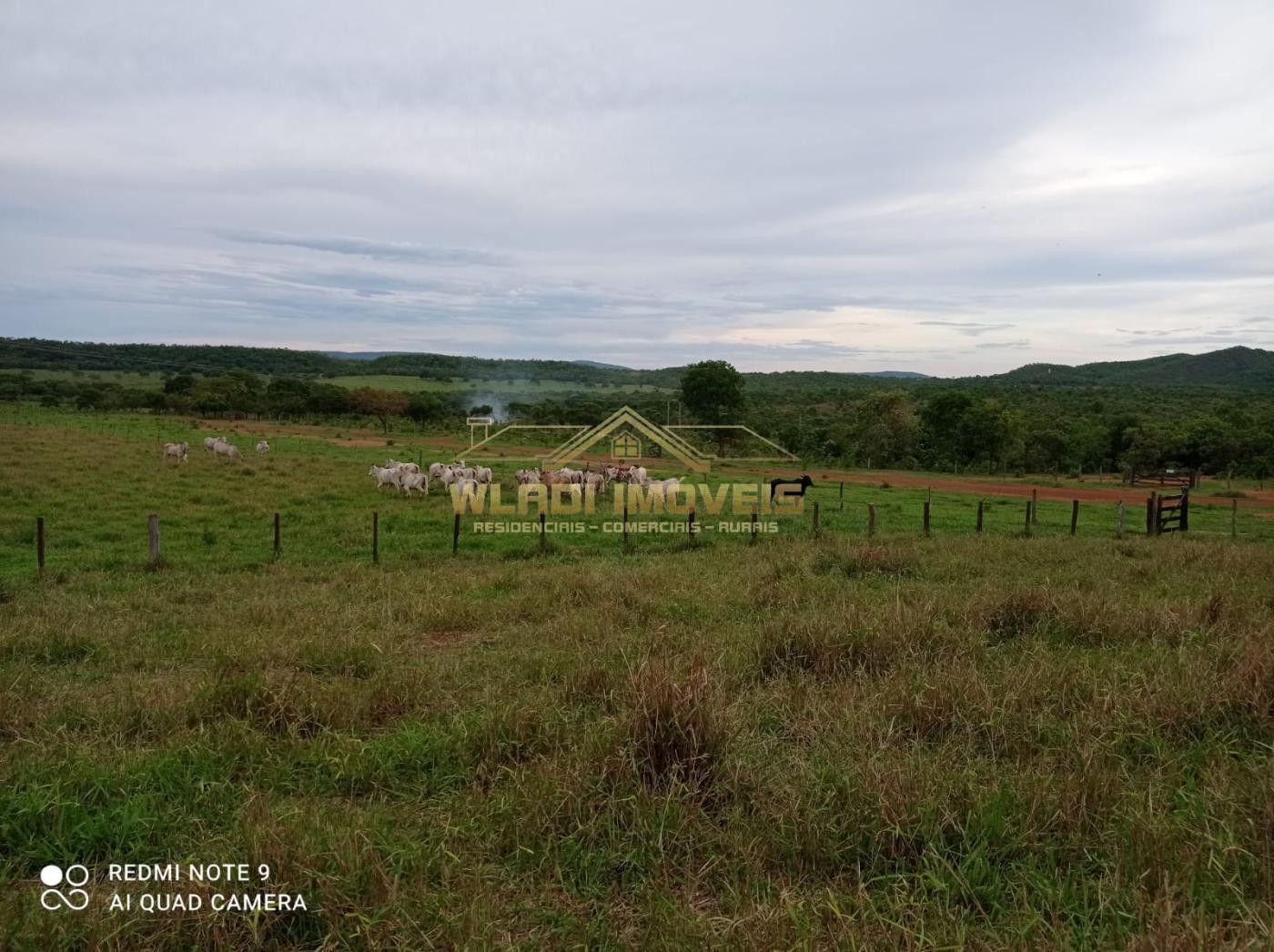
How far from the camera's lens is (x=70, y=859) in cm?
351

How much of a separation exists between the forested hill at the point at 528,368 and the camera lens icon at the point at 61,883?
307 ft

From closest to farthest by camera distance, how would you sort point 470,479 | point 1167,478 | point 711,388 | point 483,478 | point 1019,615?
1. point 1019,615
2. point 470,479
3. point 483,478
4. point 1167,478
5. point 711,388

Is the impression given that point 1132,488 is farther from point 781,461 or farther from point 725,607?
point 725,607

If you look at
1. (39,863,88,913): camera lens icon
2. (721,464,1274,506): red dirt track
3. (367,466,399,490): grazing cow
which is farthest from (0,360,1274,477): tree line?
(39,863,88,913): camera lens icon

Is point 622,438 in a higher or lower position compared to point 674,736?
higher

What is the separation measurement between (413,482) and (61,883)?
16.3 metres

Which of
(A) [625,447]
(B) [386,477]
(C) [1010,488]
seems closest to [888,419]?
(C) [1010,488]

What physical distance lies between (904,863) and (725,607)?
4900 mm

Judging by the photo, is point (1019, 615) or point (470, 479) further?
point (470, 479)

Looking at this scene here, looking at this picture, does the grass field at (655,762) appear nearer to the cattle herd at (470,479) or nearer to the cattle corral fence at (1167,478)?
the cattle herd at (470,479)

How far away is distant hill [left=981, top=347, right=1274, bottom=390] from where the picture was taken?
321 ft

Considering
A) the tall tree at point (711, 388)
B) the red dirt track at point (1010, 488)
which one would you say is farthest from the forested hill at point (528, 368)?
the red dirt track at point (1010, 488)

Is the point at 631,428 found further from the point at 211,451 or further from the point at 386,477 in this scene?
the point at 211,451

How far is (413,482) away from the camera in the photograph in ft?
63.1
